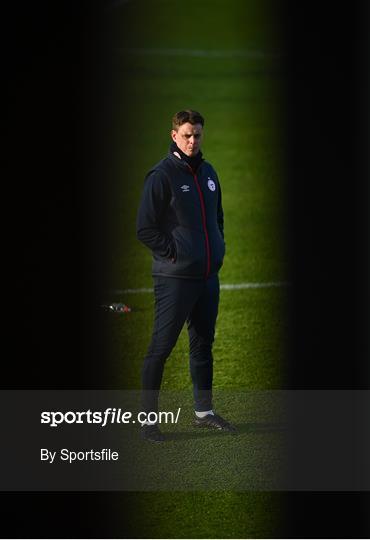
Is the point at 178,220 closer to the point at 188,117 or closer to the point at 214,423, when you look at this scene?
the point at 188,117

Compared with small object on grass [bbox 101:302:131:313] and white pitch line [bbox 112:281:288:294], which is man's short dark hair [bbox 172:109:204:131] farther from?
white pitch line [bbox 112:281:288:294]

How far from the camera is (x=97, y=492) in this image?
730 centimetres

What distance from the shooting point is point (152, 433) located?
7.86 m

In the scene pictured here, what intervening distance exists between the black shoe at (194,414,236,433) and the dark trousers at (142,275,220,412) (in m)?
0.09

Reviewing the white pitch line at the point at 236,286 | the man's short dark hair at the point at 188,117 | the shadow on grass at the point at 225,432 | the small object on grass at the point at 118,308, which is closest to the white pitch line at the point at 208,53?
the white pitch line at the point at 236,286

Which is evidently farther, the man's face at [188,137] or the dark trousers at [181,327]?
the dark trousers at [181,327]

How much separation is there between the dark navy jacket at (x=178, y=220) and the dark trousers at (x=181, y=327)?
0.32ft

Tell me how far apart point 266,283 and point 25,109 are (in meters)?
5.70

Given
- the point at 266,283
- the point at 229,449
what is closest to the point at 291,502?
the point at 229,449

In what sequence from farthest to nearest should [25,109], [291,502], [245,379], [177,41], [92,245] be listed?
[177,41] → [25,109] → [92,245] → [245,379] → [291,502]

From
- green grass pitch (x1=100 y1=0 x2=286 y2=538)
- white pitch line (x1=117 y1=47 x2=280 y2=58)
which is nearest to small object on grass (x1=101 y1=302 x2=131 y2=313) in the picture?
green grass pitch (x1=100 y1=0 x2=286 y2=538)

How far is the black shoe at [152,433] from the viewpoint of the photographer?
25.7 feet

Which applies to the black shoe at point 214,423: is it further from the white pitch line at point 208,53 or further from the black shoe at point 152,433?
the white pitch line at point 208,53

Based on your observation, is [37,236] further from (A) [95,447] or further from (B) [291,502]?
(B) [291,502]
